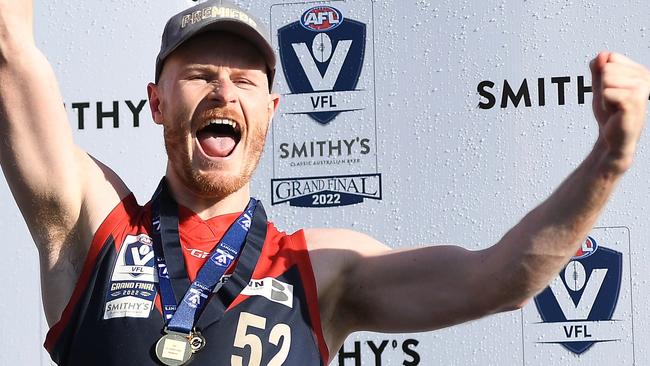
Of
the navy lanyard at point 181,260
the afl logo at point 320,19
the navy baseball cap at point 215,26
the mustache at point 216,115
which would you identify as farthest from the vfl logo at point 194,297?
the afl logo at point 320,19

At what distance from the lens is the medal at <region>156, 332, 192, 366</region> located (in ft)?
5.00

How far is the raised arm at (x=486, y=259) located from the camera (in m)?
1.40

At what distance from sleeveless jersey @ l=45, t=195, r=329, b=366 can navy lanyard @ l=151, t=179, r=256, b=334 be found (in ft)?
0.05

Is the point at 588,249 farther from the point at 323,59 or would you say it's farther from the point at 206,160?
the point at 206,160

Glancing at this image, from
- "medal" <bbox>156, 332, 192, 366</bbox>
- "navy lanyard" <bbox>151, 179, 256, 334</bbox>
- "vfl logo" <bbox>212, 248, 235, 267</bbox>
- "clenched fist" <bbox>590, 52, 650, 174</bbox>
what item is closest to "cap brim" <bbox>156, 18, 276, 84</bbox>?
"navy lanyard" <bbox>151, 179, 256, 334</bbox>

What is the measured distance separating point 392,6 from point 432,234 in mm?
503

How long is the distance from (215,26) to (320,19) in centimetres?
75

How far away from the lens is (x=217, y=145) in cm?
173

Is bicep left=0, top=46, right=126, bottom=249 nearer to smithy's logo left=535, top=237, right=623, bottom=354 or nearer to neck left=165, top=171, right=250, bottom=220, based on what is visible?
neck left=165, top=171, right=250, bottom=220

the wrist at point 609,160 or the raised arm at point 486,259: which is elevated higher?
the wrist at point 609,160

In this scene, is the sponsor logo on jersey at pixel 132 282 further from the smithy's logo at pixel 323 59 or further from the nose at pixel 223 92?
the smithy's logo at pixel 323 59

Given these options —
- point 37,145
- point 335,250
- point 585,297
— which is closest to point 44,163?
point 37,145

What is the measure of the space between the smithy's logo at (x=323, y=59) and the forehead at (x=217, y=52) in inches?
26.5

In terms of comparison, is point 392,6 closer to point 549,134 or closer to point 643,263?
point 549,134
